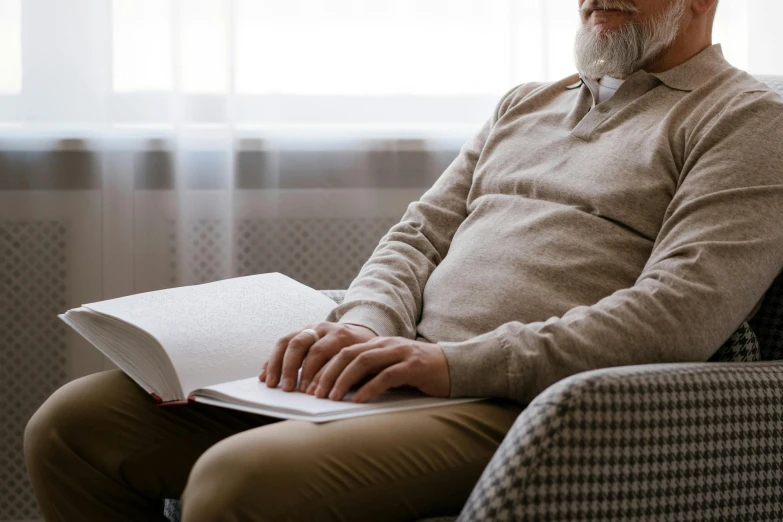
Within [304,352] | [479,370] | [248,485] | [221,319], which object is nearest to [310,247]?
[221,319]

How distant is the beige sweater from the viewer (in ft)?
3.23

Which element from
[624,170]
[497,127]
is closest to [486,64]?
[497,127]

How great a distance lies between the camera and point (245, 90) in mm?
1916

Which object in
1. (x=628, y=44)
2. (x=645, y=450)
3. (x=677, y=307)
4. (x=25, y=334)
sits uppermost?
(x=628, y=44)

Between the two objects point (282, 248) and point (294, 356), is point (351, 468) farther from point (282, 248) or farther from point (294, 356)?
point (282, 248)

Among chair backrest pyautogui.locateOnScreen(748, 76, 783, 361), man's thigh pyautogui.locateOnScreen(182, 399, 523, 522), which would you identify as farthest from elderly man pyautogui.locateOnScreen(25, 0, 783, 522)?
chair backrest pyautogui.locateOnScreen(748, 76, 783, 361)

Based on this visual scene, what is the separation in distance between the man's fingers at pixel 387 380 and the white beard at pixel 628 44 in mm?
639

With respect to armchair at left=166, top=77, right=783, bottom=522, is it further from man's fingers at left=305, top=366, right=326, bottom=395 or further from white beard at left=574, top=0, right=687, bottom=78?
white beard at left=574, top=0, right=687, bottom=78

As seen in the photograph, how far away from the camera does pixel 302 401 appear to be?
0.97 meters

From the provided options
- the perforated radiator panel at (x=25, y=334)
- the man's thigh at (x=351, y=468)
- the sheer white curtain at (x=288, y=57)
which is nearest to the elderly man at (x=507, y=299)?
the man's thigh at (x=351, y=468)

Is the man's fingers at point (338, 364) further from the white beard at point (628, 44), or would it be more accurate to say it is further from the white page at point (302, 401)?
the white beard at point (628, 44)

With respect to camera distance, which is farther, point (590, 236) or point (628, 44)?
point (628, 44)

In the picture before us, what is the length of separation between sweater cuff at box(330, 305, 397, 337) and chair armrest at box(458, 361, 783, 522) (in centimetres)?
36

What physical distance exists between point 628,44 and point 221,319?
72cm
